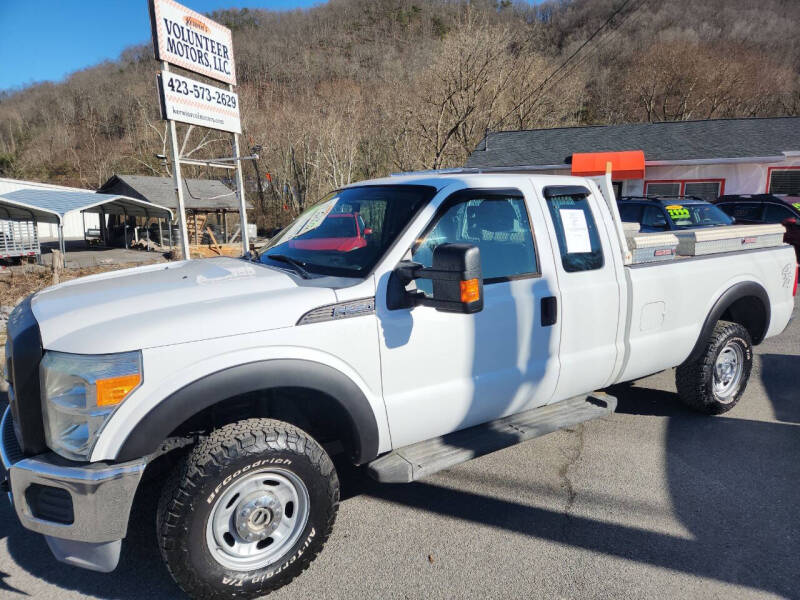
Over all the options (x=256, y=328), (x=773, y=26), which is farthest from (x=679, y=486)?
(x=773, y=26)

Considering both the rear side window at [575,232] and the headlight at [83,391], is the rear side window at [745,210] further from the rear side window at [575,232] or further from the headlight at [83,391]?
the headlight at [83,391]

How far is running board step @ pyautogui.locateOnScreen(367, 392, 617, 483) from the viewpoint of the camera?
2828 millimetres

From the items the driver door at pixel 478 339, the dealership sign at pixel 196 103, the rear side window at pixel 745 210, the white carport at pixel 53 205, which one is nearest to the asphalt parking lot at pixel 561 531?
the driver door at pixel 478 339

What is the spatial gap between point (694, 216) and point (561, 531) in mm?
9903

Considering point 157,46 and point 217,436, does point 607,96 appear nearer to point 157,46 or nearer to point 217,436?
point 157,46

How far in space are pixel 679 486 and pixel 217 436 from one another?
294cm

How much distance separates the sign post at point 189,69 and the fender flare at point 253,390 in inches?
356

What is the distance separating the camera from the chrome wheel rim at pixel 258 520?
8.08ft

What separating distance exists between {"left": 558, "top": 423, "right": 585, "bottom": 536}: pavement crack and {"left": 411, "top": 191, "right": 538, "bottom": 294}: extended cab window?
1.45m

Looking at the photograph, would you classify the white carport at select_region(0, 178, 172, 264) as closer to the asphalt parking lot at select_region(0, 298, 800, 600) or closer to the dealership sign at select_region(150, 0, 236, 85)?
the dealership sign at select_region(150, 0, 236, 85)

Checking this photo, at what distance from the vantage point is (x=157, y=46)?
38.3 ft

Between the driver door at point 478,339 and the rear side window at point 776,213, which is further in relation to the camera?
the rear side window at point 776,213

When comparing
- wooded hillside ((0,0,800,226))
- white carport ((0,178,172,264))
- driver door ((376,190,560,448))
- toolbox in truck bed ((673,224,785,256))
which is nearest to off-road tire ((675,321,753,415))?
toolbox in truck bed ((673,224,785,256))

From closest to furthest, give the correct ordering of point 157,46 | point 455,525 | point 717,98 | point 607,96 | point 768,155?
point 455,525 < point 157,46 < point 768,155 < point 717,98 < point 607,96
